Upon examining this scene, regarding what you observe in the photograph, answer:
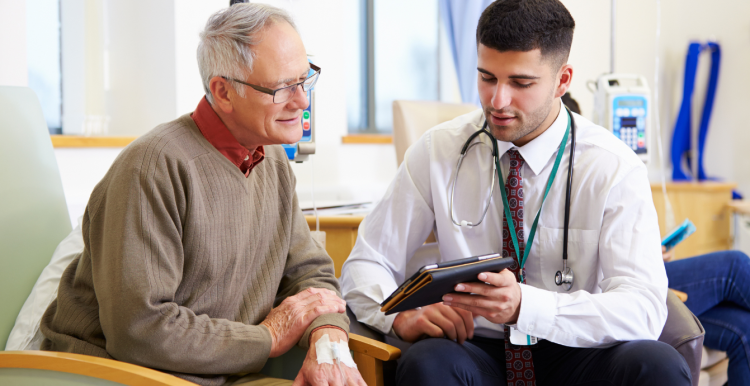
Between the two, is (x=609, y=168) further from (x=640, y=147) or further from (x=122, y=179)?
(x=640, y=147)

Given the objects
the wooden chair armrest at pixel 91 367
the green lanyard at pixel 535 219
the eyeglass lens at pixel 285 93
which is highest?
the eyeglass lens at pixel 285 93

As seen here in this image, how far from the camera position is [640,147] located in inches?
114

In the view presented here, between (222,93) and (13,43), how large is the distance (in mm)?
1117

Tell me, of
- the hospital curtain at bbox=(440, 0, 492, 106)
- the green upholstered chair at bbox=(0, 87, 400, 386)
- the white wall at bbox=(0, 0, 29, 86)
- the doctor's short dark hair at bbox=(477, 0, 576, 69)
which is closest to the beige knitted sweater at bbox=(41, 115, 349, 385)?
the green upholstered chair at bbox=(0, 87, 400, 386)

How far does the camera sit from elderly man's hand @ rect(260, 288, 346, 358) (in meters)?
1.25

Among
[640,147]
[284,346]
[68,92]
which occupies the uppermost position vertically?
[68,92]

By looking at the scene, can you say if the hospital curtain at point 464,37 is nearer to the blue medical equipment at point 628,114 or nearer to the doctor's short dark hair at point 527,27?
the blue medical equipment at point 628,114

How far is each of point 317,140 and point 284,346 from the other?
73.9 inches

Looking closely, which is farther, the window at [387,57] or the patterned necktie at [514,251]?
the window at [387,57]

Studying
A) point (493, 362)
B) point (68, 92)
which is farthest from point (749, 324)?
point (68, 92)

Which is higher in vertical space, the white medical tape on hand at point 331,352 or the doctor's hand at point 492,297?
the doctor's hand at point 492,297

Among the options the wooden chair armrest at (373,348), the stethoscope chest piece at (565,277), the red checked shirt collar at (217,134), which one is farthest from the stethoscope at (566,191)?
the red checked shirt collar at (217,134)

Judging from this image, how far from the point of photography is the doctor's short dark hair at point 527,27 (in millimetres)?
1337

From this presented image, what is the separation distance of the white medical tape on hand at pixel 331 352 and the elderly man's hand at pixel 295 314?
0.26ft
